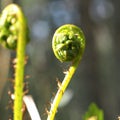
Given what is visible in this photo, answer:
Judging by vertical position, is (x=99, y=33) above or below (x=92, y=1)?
below

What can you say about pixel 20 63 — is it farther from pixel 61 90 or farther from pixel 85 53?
pixel 85 53

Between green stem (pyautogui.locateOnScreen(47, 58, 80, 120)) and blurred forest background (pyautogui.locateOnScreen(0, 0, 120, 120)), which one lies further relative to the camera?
blurred forest background (pyautogui.locateOnScreen(0, 0, 120, 120))

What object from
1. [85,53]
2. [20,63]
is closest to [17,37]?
[20,63]

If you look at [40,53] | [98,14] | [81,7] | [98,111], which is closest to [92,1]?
[98,14]

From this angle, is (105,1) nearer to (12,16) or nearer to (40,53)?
(40,53)

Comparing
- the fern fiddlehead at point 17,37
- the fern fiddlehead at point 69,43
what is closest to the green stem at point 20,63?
the fern fiddlehead at point 17,37

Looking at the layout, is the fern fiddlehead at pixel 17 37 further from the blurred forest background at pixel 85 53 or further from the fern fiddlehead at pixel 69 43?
the blurred forest background at pixel 85 53

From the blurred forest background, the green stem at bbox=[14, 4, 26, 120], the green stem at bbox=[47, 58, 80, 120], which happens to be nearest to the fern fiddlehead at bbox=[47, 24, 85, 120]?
the green stem at bbox=[47, 58, 80, 120]

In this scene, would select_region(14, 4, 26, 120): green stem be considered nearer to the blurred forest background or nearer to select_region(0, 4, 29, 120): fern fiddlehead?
select_region(0, 4, 29, 120): fern fiddlehead
